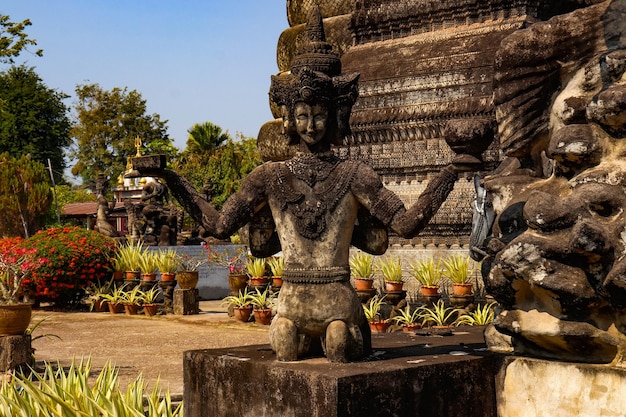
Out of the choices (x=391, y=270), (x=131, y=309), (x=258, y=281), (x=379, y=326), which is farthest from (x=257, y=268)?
(x=379, y=326)

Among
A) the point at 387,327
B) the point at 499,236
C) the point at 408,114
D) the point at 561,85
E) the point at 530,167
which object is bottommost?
the point at 387,327

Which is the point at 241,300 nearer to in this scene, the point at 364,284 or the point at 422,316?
the point at 364,284

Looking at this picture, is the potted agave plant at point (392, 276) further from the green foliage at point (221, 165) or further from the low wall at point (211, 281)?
the green foliage at point (221, 165)

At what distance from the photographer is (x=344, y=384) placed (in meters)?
3.45

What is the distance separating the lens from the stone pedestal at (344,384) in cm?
351

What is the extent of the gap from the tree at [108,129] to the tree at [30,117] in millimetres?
7562

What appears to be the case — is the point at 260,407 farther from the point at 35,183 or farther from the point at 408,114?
the point at 35,183

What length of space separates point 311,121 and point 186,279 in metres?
9.44

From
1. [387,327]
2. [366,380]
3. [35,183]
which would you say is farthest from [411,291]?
[35,183]

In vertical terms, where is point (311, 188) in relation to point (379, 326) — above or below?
above

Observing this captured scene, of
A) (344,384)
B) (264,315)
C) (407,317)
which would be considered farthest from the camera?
(264,315)

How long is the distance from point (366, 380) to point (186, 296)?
9.82 m

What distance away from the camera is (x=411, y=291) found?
1048 cm

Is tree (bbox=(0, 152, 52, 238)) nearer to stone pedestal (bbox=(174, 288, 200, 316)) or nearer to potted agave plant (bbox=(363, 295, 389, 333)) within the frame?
stone pedestal (bbox=(174, 288, 200, 316))
